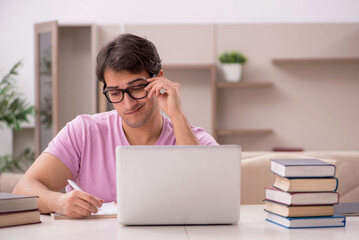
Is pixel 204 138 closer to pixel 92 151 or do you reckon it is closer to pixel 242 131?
pixel 92 151

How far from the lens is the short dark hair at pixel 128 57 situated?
1938 mm

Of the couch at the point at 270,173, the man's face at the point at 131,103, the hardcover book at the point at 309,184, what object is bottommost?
the couch at the point at 270,173

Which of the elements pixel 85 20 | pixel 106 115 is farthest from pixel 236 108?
pixel 106 115

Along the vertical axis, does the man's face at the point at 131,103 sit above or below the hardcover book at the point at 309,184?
above

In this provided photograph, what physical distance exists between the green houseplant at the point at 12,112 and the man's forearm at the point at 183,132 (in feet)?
12.3

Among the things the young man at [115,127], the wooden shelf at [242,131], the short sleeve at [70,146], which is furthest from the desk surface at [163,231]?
the wooden shelf at [242,131]

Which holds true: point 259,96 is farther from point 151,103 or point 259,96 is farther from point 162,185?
point 162,185

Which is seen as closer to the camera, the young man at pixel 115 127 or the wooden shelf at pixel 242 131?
the young man at pixel 115 127

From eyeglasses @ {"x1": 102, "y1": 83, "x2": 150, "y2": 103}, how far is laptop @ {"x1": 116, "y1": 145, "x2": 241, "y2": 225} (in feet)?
1.96

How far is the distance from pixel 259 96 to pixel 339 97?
0.80 metres

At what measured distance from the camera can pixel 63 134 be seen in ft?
6.66

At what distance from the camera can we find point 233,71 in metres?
5.48

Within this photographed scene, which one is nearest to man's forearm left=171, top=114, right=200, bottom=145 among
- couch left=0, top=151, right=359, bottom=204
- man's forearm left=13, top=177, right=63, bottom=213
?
couch left=0, top=151, right=359, bottom=204

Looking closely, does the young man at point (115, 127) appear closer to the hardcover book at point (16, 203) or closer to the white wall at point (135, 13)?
the hardcover book at point (16, 203)
